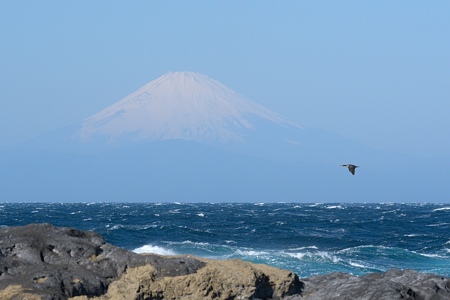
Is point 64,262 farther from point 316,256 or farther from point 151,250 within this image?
point 151,250

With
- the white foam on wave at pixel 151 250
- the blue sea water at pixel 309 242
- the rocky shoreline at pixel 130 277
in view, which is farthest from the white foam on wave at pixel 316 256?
the rocky shoreline at pixel 130 277

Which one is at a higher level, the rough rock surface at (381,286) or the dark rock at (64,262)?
the dark rock at (64,262)

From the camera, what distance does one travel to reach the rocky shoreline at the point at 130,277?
31.4 ft

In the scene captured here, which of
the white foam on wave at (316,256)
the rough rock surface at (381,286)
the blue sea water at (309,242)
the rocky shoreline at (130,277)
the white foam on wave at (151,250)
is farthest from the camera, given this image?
the white foam on wave at (151,250)

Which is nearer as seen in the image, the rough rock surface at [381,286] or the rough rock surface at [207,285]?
the rough rock surface at [207,285]

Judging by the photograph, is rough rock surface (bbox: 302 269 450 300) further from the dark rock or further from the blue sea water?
the blue sea water

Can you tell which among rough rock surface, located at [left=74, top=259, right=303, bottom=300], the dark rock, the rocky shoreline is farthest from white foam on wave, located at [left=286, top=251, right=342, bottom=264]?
the dark rock

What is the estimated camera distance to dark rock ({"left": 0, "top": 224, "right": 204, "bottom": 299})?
372 inches

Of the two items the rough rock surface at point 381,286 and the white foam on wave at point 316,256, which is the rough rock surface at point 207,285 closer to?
the rough rock surface at point 381,286

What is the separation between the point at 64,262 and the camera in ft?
33.0

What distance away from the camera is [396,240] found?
42.8m

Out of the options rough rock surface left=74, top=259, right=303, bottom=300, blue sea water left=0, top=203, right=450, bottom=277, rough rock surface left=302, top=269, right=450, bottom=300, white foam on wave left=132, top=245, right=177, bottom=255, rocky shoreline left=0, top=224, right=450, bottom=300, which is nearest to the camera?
rocky shoreline left=0, top=224, right=450, bottom=300

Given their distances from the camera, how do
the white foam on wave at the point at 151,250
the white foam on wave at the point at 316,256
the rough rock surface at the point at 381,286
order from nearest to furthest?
the rough rock surface at the point at 381,286 → the white foam on wave at the point at 316,256 → the white foam on wave at the point at 151,250

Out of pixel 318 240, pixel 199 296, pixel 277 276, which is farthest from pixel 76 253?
pixel 318 240
